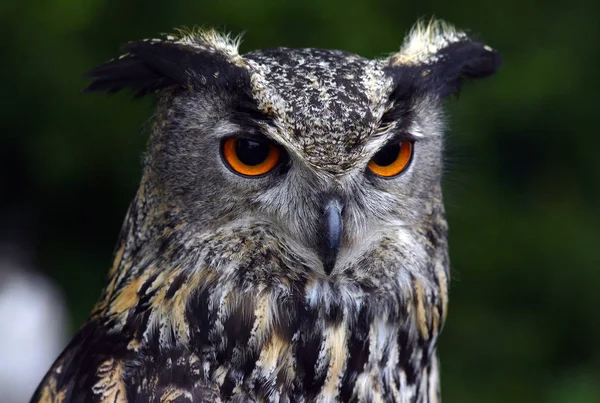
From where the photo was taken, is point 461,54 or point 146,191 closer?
point 146,191

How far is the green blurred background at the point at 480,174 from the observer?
2789 mm

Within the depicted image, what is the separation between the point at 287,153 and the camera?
1447 mm

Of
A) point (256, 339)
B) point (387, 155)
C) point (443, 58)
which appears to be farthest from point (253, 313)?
point (443, 58)

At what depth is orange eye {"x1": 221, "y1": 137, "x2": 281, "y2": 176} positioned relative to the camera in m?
1.44

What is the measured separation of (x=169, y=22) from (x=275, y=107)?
1453mm

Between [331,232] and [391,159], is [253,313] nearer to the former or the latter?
[331,232]

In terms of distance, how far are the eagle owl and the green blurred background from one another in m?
1.23

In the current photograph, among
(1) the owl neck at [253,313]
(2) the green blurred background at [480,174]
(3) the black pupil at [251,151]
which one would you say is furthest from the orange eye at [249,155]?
(2) the green blurred background at [480,174]

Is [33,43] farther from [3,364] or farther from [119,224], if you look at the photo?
[3,364]

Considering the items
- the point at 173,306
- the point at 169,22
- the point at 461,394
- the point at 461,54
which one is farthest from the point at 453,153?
the point at 461,394

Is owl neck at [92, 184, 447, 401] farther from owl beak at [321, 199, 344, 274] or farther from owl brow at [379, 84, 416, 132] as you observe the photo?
owl brow at [379, 84, 416, 132]

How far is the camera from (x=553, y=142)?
3.27m

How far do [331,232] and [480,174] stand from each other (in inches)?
70.4

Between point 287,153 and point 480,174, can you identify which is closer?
point 287,153
